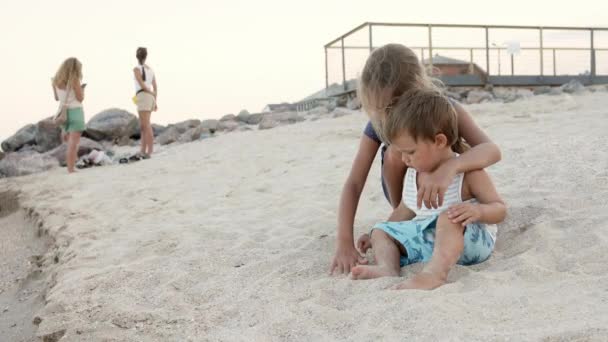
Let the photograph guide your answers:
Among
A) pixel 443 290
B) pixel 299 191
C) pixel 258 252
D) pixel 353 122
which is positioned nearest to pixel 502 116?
pixel 353 122

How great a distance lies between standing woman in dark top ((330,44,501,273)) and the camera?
2457 mm

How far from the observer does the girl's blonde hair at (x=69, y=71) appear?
7820 mm

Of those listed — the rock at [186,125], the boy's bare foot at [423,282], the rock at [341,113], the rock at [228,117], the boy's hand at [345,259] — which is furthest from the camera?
the rock at [228,117]

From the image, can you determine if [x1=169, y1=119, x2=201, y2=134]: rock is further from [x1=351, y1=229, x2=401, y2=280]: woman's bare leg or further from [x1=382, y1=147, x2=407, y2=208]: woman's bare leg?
[x1=351, y1=229, x2=401, y2=280]: woman's bare leg

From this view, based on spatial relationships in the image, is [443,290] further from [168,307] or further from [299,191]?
[299,191]

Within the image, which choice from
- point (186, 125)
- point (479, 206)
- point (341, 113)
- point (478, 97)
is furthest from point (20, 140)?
point (479, 206)

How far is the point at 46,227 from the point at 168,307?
2526mm

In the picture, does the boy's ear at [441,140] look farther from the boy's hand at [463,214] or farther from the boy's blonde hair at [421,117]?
the boy's hand at [463,214]

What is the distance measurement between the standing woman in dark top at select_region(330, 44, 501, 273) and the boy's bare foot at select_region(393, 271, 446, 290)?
0.98 feet

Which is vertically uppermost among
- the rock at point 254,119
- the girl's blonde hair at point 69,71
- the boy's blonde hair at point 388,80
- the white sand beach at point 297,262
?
the girl's blonde hair at point 69,71

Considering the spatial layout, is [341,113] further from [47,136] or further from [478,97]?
[47,136]

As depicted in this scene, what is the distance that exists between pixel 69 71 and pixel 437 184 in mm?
6453

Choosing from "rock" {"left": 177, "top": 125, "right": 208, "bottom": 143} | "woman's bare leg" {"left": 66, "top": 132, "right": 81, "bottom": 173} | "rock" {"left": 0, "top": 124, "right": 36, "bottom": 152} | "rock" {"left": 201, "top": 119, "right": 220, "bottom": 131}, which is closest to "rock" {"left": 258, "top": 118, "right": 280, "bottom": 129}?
"rock" {"left": 177, "top": 125, "right": 208, "bottom": 143}

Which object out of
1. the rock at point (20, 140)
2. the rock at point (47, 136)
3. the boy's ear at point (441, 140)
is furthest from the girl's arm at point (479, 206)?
the rock at point (20, 140)
